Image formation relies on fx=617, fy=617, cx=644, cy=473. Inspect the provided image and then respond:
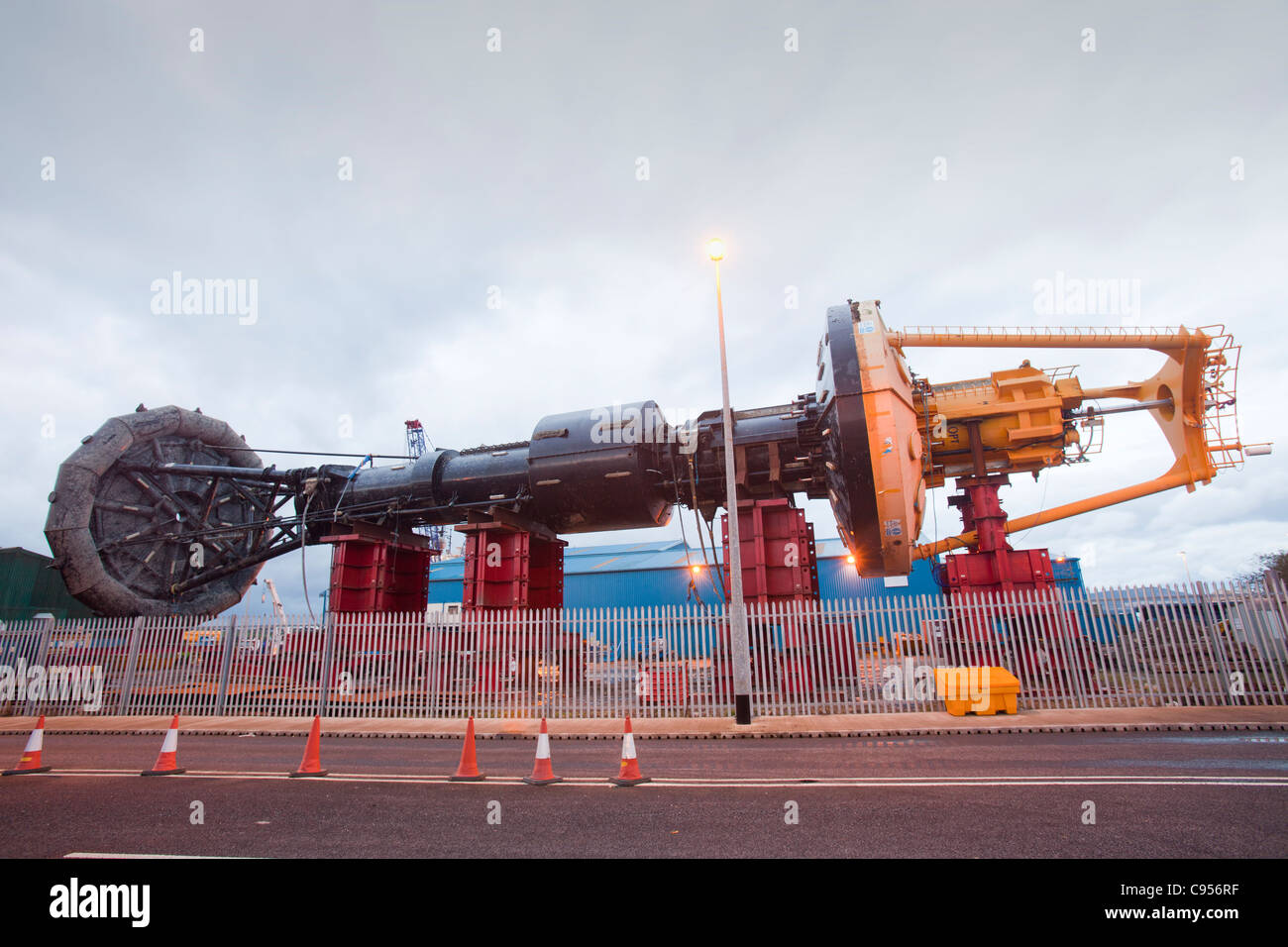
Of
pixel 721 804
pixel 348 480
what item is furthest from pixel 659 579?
pixel 721 804

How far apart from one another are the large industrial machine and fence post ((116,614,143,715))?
4.06m

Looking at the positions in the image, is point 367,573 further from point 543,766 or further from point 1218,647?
point 1218,647

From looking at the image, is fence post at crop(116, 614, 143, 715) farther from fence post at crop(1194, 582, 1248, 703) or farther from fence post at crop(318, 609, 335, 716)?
fence post at crop(1194, 582, 1248, 703)

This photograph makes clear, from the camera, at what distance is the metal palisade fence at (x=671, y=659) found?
40.3ft

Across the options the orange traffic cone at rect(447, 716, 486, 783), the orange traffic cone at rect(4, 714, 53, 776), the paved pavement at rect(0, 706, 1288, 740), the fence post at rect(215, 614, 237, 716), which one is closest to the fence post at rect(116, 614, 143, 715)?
the paved pavement at rect(0, 706, 1288, 740)

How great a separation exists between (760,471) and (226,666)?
14.4 meters

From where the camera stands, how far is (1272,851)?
12.9 feet

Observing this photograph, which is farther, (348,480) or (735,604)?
(348,480)

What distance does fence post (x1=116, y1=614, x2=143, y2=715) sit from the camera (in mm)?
15828

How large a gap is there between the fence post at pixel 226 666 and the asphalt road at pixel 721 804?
20.3 feet

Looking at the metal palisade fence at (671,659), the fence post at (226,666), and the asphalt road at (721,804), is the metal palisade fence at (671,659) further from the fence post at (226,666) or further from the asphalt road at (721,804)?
the asphalt road at (721,804)

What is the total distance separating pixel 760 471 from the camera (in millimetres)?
16156

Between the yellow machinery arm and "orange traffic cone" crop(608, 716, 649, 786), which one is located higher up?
the yellow machinery arm
